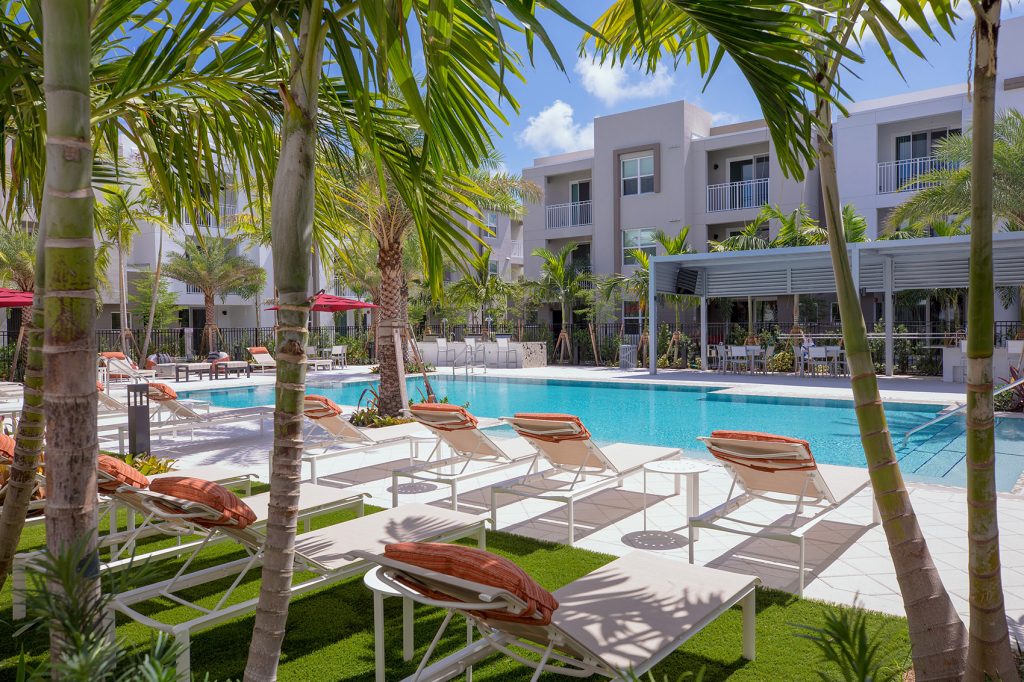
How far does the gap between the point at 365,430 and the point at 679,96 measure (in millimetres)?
22510

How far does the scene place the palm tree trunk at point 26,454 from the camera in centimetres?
273

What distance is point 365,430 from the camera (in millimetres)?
8469

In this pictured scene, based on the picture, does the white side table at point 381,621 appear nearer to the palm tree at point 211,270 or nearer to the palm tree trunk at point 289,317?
the palm tree trunk at point 289,317

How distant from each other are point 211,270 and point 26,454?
91.5 ft

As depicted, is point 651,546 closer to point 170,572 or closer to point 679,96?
point 170,572

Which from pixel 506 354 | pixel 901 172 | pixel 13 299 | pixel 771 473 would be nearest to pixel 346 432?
pixel 771 473

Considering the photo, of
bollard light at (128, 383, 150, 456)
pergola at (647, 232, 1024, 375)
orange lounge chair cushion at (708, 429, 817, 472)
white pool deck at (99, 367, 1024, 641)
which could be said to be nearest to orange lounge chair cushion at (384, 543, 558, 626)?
white pool deck at (99, 367, 1024, 641)

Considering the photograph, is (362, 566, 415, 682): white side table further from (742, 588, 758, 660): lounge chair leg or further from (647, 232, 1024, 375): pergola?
(647, 232, 1024, 375): pergola

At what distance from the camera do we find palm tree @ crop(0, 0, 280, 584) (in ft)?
7.10

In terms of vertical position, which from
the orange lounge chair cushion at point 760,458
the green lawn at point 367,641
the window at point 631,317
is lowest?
the green lawn at point 367,641

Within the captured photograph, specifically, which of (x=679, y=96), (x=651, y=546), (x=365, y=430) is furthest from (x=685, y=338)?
(x=651, y=546)

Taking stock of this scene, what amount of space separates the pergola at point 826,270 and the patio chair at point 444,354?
8103 millimetres

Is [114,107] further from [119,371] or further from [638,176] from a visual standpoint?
[638,176]

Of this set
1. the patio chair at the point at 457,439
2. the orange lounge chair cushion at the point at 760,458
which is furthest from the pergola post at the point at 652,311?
the orange lounge chair cushion at the point at 760,458
